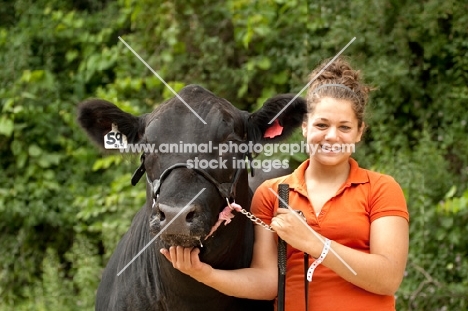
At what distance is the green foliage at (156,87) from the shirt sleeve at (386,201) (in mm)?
3428

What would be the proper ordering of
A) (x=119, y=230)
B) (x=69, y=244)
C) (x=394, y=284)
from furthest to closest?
(x=69, y=244), (x=119, y=230), (x=394, y=284)

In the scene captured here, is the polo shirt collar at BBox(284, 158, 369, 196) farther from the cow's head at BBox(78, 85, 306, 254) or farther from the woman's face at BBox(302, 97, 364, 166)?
the cow's head at BBox(78, 85, 306, 254)

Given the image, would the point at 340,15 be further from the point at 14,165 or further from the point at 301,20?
the point at 14,165

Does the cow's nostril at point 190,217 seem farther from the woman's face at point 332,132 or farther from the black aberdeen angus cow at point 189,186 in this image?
the woman's face at point 332,132

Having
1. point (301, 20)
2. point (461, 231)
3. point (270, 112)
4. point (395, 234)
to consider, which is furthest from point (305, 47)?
point (395, 234)

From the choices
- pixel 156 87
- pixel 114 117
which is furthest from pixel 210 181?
pixel 156 87

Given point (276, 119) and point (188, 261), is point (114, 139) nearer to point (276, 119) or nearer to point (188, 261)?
point (276, 119)

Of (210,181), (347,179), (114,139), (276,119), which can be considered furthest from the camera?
(114,139)

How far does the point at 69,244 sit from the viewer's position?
798cm

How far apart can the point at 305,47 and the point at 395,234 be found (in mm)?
4728

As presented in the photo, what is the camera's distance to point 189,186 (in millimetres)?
2924

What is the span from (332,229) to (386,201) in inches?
9.9

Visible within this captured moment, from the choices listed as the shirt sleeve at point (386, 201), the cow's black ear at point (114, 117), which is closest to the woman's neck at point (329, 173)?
the shirt sleeve at point (386, 201)

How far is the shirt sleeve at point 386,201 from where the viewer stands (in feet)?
9.96
